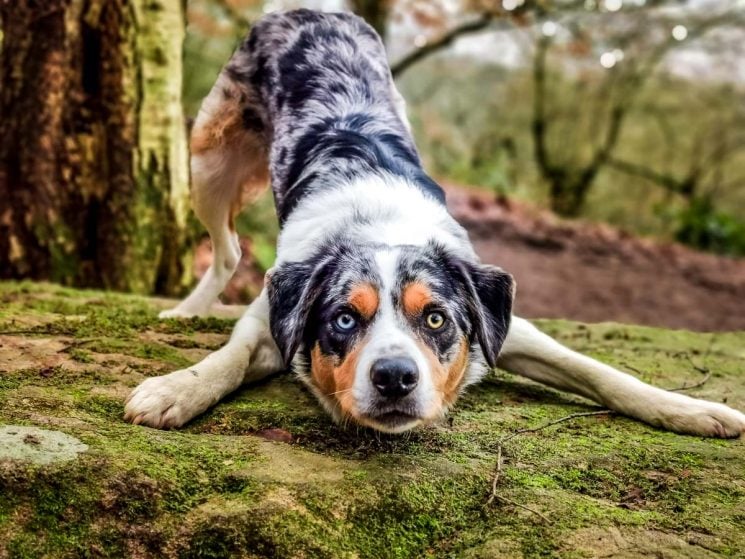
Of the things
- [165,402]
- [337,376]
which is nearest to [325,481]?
[337,376]

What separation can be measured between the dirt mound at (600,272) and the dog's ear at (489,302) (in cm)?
738

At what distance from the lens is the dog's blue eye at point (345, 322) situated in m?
3.18

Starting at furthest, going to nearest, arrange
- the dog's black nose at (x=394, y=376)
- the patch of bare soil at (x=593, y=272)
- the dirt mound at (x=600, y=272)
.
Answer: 1. the dirt mound at (x=600, y=272)
2. the patch of bare soil at (x=593, y=272)
3. the dog's black nose at (x=394, y=376)

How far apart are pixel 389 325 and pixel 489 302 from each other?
0.64m

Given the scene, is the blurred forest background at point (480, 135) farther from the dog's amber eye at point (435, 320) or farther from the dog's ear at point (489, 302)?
the dog's amber eye at point (435, 320)

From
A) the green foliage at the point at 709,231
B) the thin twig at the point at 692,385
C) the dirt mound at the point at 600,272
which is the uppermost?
the thin twig at the point at 692,385

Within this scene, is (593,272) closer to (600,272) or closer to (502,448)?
(600,272)

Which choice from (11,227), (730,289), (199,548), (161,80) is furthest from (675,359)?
(730,289)

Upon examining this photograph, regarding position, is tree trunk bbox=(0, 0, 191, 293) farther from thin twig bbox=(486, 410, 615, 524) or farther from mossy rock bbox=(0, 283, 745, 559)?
thin twig bbox=(486, 410, 615, 524)

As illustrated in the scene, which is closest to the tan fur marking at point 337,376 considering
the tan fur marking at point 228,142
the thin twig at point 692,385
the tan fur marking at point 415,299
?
the tan fur marking at point 415,299

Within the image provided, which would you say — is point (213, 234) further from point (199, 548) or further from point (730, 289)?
point (730, 289)

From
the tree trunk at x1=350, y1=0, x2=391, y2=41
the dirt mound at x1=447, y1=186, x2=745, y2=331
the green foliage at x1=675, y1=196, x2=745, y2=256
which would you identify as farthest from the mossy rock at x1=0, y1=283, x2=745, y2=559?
the green foliage at x1=675, y1=196, x2=745, y2=256

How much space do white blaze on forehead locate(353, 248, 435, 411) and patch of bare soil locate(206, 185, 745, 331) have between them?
5.97m

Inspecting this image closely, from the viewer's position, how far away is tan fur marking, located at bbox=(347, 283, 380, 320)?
3150mm
